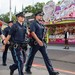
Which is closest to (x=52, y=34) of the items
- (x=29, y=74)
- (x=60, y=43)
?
(x=60, y=43)

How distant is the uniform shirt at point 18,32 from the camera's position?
809 centimetres

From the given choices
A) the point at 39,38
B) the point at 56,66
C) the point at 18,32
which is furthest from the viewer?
the point at 56,66

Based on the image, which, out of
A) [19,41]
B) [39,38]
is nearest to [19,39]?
[19,41]

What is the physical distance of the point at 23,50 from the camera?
322 inches

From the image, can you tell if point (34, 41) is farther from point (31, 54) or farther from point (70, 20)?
point (70, 20)

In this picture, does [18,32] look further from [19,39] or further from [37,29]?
[37,29]

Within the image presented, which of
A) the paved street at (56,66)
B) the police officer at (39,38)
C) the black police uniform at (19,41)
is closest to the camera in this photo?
the black police uniform at (19,41)

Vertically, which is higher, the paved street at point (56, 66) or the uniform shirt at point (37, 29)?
the uniform shirt at point (37, 29)

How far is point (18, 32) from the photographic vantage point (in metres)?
8.10

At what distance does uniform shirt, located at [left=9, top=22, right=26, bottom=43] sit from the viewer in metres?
8.09

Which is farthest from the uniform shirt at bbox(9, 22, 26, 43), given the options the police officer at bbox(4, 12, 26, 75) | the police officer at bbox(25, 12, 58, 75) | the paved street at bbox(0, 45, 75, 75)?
the paved street at bbox(0, 45, 75, 75)

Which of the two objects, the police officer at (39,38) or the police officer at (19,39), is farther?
the police officer at (39,38)

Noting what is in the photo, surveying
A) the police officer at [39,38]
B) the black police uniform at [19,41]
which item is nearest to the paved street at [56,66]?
the police officer at [39,38]

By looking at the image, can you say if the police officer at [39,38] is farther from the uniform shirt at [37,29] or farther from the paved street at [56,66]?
the paved street at [56,66]
